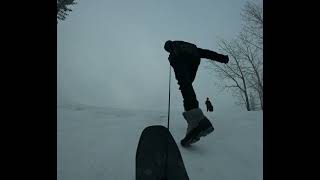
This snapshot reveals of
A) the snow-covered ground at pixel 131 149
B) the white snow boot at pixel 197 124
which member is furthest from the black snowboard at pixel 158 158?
the white snow boot at pixel 197 124

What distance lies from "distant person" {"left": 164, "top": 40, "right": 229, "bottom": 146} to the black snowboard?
58cm

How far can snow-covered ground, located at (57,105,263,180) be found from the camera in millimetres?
3568

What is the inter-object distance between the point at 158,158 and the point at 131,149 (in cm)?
105

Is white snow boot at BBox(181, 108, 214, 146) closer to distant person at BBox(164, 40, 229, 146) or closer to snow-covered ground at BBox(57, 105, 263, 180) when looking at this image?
distant person at BBox(164, 40, 229, 146)

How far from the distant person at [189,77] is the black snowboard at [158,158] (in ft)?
1.91

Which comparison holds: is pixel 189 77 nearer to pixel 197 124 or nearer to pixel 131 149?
pixel 197 124

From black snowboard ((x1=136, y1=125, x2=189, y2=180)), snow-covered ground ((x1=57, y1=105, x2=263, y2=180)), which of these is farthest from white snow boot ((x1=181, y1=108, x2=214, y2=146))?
black snowboard ((x1=136, y1=125, x2=189, y2=180))

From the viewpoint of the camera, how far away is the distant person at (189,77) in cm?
391

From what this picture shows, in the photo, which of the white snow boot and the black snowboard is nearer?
the black snowboard

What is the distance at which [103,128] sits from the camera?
533cm

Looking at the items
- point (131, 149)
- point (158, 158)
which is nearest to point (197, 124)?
point (158, 158)

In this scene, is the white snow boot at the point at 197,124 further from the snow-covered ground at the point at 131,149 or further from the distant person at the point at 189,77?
the snow-covered ground at the point at 131,149
